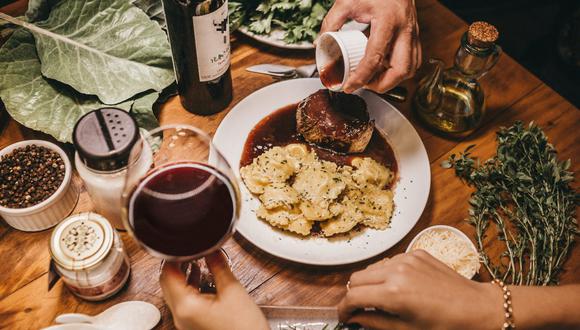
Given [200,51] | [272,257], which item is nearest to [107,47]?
[200,51]

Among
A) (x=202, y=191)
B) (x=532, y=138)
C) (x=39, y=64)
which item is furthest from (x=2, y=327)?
(x=532, y=138)

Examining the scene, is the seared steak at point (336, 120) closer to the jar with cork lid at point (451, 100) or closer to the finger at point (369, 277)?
the jar with cork lid at point (451, 100)

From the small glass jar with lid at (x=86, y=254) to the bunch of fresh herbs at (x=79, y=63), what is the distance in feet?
1.56

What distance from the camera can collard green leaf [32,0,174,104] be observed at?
1.81m

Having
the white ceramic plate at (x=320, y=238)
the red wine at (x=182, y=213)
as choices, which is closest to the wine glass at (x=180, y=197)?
the red wine at (x=182, y=213)

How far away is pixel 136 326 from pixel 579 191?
1.79 meters

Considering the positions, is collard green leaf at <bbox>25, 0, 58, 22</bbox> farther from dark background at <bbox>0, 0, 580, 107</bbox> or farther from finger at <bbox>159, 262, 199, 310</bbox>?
dark background at <bbox>0, 0, 580, 107</bbox>

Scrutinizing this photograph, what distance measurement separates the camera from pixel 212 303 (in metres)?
1.17

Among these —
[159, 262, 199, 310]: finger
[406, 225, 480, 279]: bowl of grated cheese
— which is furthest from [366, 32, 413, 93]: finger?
[159, 262, 199, 310]: finger

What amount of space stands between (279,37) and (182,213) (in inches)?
48.8

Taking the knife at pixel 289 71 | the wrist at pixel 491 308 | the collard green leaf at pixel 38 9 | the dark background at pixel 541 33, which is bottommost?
the dark background at pixel 541 33

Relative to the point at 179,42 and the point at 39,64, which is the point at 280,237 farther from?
the point at 39,64

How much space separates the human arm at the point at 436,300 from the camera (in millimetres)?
1288

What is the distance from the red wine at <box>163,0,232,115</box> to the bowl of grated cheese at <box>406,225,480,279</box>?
0.99 meters
